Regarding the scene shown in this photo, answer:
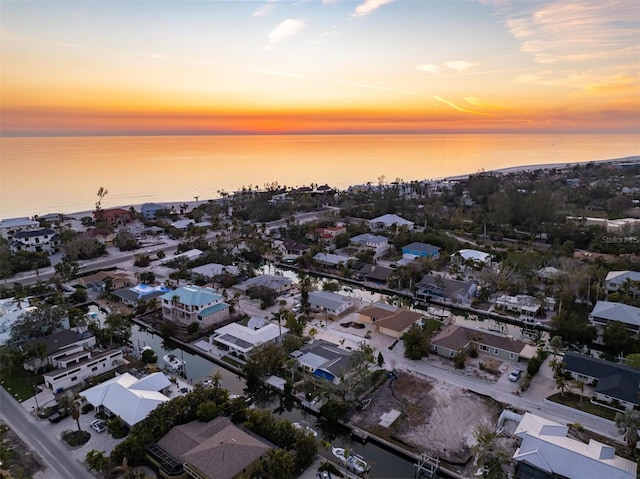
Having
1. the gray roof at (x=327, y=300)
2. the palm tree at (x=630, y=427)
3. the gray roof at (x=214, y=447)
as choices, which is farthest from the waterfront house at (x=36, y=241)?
the palm tree at (x=630, y=427)

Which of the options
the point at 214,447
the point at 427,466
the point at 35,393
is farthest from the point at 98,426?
the point at 427,466

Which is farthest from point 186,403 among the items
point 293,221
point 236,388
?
point 293,221

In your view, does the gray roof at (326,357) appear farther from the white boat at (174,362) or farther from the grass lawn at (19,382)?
the grass lawn at (19,382)

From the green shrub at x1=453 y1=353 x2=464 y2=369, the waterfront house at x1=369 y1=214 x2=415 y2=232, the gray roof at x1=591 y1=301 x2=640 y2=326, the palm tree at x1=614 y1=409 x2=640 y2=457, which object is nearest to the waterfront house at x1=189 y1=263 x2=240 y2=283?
the green shrub at x1=453 y1=353 x2=464 y2=369

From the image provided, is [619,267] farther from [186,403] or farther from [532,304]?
[186,403]

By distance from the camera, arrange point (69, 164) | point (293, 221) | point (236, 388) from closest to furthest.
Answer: point (236, 388) < point (293, 221) < point (69, 164)
